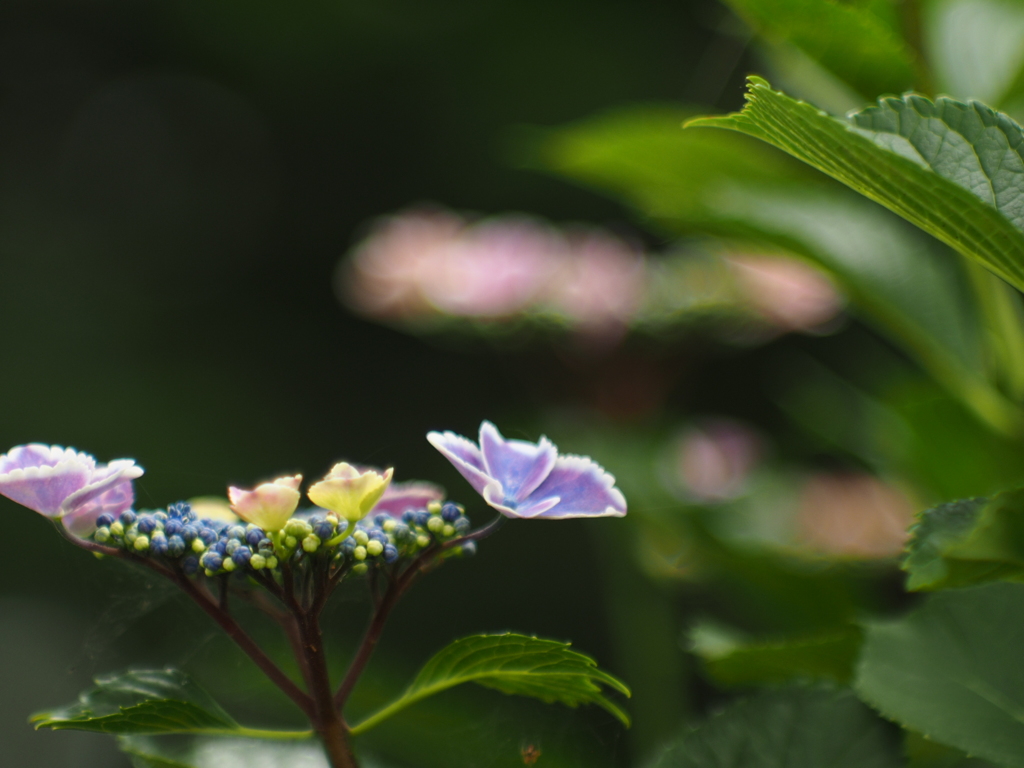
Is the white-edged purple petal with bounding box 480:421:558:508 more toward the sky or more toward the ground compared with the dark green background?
more toward the sky

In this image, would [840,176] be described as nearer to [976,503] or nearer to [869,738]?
[976,503]

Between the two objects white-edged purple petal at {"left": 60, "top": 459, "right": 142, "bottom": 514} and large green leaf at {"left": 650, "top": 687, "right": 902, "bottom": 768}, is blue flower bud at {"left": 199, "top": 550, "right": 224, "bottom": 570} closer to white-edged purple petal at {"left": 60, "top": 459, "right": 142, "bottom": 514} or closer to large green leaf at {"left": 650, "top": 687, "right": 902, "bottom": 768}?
white-edged purple petal at {"left": 60, "top": 459, "right": 142, "bottom": 514}

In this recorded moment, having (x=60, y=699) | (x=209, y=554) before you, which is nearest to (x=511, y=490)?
(x=209, y=554)

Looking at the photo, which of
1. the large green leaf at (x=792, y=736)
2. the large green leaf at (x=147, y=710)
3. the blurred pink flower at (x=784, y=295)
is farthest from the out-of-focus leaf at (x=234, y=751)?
the blurred pink flower at (x=784, y=295)

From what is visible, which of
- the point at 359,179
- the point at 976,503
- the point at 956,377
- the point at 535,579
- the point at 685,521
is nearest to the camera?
the point at 976,503

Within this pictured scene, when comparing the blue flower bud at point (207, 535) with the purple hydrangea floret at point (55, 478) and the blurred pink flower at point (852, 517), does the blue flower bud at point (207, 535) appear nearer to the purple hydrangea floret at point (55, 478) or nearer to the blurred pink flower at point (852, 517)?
the purple hydrangea floret at point (55, 478)

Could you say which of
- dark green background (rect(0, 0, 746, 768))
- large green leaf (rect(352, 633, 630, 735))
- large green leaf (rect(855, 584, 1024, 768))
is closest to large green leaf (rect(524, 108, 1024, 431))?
large green leaf (rect(855, 584, 1024, 768))
